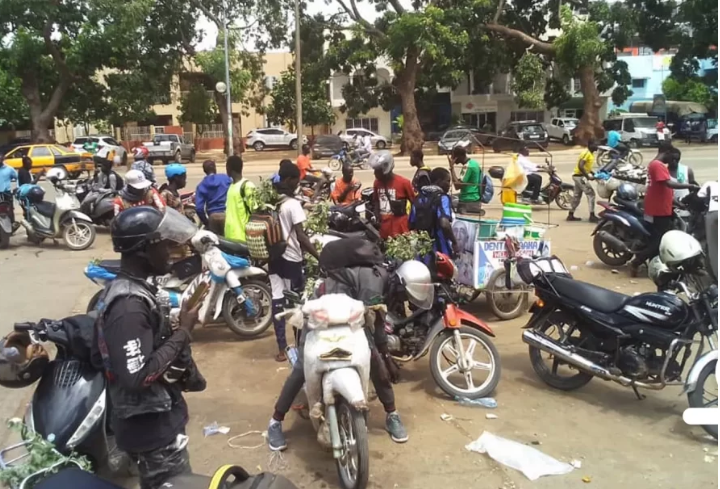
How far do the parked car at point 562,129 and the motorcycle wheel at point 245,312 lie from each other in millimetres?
33759

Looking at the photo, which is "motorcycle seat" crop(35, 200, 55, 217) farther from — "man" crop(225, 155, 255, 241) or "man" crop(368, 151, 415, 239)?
"man" crop(368, 151, 415, 239)

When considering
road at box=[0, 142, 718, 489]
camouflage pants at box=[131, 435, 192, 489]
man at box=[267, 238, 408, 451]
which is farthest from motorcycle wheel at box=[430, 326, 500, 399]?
camouflage pants at box=[131, 435, 192, 489]

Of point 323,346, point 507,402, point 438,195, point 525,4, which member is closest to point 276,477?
point 323,346

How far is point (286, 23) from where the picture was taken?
118 ft

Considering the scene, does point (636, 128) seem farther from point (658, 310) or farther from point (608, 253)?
point (658, 310)

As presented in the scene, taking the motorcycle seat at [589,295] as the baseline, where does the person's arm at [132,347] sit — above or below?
above

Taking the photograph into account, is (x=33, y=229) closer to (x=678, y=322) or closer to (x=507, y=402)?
(x=507, y=402)

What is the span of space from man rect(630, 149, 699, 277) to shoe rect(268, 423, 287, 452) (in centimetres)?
560

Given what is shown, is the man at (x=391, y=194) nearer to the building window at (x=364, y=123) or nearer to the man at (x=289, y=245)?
the man at (x=289, y=245)

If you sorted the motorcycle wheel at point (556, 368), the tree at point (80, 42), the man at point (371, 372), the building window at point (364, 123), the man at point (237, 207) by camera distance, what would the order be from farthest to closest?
the building window at point (364, 123) → the tree at point (80, 42) → the man at point (237, 207) → the motorcycle wheel at point (556, 368) → the man at point (371, 372)

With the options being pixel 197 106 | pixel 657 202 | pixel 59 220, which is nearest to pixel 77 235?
pixel 59 220

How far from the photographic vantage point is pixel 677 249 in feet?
15.4

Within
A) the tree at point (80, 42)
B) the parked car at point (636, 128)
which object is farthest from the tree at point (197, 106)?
the parked car at point (636, 128)

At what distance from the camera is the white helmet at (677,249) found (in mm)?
4676
